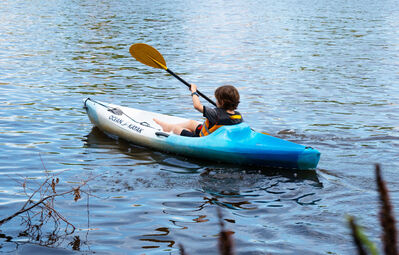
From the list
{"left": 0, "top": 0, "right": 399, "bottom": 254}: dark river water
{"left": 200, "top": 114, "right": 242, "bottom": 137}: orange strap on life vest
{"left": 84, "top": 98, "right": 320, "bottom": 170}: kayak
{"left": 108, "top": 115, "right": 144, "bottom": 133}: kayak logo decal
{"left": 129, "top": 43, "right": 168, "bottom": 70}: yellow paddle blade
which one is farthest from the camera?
{"left": 129, "top": 43, "right": 168, "bottom": 70}: yellow paddle blade

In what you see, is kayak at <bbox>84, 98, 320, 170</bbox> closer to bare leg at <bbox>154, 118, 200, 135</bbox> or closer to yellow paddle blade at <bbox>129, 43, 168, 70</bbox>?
bare leg at <bbox>154, 118, 200, 135</bbox>

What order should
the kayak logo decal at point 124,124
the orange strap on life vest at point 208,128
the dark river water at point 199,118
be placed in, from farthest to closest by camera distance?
the kayak logo decal at point 124,124
the orange strap on life vest at point 208,128
the dark river water at point 199,118

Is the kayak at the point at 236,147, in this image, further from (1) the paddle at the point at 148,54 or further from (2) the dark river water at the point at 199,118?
(1) the paddle at the point at 148,54

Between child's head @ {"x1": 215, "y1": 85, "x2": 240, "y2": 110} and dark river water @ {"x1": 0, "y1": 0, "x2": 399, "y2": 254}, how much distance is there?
0.81 meters

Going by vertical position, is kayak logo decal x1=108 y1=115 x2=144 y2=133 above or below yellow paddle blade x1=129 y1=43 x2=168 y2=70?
below

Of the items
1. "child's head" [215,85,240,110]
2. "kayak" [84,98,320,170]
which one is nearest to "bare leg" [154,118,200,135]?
"kayak" [84,98,320,170]

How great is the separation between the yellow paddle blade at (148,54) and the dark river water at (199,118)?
4.85 feet

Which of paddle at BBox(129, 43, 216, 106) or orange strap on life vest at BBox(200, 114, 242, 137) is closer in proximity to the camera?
orange strap on life vest at BBox(200, 114, 242, 137)

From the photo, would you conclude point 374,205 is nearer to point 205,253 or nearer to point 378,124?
point 205,253

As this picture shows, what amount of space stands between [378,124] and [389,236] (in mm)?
8726

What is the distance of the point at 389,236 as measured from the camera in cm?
72

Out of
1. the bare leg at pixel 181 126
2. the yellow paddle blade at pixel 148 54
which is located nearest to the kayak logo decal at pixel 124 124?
the bare leg at pixel 181 126

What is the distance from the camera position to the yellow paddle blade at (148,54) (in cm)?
859

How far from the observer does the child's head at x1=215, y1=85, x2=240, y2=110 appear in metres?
6.50
